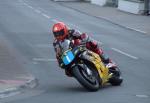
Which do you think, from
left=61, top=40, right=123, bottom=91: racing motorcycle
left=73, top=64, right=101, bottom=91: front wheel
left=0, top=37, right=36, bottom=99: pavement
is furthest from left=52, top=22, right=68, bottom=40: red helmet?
left=0, top=37, right=36, bottom=99: pavement

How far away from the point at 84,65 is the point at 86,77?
0.87 ft

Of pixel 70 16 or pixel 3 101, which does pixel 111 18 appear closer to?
pixel 70 16

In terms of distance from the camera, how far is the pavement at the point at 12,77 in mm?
13328

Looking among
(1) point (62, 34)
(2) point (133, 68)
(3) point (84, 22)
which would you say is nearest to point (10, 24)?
(3) point (84, 22)

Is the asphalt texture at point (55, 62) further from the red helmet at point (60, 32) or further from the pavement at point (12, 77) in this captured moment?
the red helmet at point (60, 32)

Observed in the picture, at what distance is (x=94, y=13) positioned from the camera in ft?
143

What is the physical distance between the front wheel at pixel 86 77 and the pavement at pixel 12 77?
1.27m

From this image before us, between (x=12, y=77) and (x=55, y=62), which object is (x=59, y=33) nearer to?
(x=12, y=77)

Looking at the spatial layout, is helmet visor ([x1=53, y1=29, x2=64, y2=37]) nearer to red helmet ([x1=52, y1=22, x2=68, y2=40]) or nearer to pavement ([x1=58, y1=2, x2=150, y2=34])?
red helmet ([x1=52, y1=22, x2=68, y2=40])

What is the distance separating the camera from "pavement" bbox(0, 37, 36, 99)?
13.3 metres

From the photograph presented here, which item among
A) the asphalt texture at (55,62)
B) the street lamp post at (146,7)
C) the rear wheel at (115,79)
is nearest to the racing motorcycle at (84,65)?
the asphalt texture at (55,62)

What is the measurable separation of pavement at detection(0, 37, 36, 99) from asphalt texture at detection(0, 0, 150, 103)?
0.23m

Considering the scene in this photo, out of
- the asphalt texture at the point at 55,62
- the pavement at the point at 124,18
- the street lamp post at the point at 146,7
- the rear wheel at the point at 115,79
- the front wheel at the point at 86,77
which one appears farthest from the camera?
the street lamp post at the point at 146,7

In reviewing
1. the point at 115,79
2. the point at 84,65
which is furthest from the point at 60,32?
the point at 115,79
